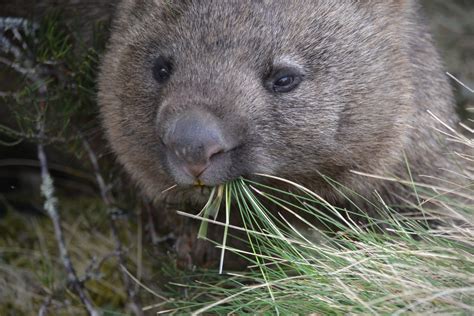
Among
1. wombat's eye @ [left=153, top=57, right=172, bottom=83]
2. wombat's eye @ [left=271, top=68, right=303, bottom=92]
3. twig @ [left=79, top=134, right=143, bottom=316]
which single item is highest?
wombat's eye @ [left=153, top=57, right=172, bottom=83]

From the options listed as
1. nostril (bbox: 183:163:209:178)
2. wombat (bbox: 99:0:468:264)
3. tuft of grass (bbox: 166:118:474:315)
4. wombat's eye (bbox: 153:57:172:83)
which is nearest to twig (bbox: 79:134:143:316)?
wombat (bbox: 99:0:468:264)

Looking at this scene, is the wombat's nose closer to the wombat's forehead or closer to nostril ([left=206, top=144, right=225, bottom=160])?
nostril ([left=206, top=144, right=225, bottom=160])

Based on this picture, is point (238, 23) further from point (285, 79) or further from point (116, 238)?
point (116, 238)

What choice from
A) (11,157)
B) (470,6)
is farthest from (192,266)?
(470,6)

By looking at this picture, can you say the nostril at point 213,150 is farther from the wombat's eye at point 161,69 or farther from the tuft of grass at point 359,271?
the wombat's eye at point 161,69

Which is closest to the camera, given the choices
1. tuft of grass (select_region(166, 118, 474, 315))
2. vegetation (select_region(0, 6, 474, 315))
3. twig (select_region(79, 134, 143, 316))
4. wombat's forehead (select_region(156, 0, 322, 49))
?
tuft of grass (select_region(166, 118, 474, 315))

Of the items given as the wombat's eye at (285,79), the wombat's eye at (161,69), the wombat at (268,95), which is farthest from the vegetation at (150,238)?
the wombat's eye at (161,69)

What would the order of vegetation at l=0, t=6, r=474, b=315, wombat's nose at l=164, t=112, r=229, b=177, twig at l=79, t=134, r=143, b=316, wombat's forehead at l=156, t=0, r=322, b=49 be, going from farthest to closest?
twig at l=79, t=134, r=143, b=316, wombat's forehead at l=156, t=0, r=322, b=49, vegetation at l=0, t=6, r=474, b=315, wombat's nose at l=164, t=112, r=229, b=177
